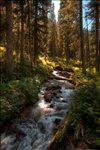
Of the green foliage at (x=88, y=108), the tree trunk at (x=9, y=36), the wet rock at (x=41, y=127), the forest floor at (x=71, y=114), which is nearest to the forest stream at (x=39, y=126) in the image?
the wet rock at (x=41, y=127)

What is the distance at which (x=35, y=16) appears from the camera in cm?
2736

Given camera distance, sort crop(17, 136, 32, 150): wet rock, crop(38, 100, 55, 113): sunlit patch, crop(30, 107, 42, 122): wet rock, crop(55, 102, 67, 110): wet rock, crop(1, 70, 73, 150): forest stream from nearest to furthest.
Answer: crop(17, 136, 32, 150): wet rock → crop(1, 70, 73, 150): forest stream → crop(30, 107, 42, 122): wet rock → crop(38, 100, 55, 113): sunlit patch → crop(55, 102, 67, 110): wet rock

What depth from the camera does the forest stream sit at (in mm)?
9569

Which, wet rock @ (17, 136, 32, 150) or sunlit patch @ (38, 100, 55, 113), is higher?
sunlit patch @ (38, 100, 55, 113)

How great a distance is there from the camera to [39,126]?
1093cm

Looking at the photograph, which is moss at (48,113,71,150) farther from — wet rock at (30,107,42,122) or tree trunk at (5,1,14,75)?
tree trunk at (5,1,14,75)

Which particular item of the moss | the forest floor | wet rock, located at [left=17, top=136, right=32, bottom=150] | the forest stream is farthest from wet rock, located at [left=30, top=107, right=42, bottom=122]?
the moss

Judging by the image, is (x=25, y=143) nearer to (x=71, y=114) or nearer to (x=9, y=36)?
(x=71, y=114)

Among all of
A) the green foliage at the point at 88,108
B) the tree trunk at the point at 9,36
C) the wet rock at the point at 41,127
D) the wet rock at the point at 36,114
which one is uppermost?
the tree trunk at the point at 9,36

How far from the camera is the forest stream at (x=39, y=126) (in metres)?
9.57

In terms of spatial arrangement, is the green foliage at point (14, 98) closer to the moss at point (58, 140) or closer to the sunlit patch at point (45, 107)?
the sunlit patch at point (45, 107)

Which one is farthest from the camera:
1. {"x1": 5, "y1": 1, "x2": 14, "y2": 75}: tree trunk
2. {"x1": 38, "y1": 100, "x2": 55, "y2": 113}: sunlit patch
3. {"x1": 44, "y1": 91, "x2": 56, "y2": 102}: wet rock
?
{"x1": 5, "y1": 1, "x2": 14, "y2": 75}: tree trunk

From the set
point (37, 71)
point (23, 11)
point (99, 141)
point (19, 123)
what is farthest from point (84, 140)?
point (23, 11)

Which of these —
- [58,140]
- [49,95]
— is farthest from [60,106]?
[58,140]
